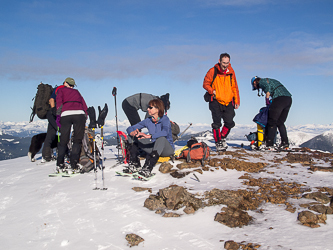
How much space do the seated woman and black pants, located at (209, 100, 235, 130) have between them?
253cm

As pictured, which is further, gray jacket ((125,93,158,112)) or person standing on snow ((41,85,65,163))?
person standing on snow ((41,85,65,163))

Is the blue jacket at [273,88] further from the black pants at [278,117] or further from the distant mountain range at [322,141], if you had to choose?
the distant mountain range at [322,141]

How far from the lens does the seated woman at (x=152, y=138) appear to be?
536 cm

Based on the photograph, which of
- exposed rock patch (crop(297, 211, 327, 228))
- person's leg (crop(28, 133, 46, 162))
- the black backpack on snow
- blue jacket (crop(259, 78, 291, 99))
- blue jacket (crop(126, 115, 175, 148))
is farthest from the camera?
person's leg (crop(28, 133, 46, 162))

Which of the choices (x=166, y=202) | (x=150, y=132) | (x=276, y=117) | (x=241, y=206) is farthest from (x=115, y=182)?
(x=276, y=117)

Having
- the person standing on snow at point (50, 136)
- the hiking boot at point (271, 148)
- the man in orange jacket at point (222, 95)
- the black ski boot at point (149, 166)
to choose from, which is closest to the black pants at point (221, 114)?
the man in orange jacket at point (222, 95)

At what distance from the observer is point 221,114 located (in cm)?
808

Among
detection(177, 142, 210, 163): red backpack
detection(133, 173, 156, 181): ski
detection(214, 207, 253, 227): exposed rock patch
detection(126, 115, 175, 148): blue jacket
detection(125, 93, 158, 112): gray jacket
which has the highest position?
detection(125, 93, 158, 112): gray jacket

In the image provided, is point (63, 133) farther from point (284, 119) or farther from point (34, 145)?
point (284, 119)

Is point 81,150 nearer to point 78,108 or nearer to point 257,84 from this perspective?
point 78,108

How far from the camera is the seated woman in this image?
5.36m

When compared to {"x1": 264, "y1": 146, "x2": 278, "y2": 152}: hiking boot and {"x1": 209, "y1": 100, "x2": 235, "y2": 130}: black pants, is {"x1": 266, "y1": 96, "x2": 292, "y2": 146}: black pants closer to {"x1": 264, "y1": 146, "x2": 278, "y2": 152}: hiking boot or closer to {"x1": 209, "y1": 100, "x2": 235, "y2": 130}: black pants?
{"x1": 264, "y1": 146, "x2": 278, "y2": 152}: hiking boot

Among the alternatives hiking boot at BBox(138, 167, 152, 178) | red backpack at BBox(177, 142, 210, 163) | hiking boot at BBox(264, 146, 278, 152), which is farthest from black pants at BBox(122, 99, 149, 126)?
hiking boot at BBox(264, 146, 278, 152)

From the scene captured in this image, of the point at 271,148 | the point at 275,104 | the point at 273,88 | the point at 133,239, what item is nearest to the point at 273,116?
the point at 275,104
